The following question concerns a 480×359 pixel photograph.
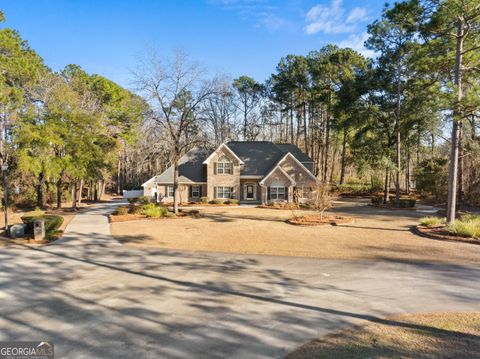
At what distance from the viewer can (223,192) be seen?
36219mm

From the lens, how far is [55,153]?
91.9 ft

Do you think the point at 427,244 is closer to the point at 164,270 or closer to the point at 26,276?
the point at 164,270

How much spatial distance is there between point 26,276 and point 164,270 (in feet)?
14.5

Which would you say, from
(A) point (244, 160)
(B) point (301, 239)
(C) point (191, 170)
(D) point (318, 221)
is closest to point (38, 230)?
(B) point (301, 239)

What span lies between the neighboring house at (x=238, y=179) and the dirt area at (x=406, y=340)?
28262 millimetres

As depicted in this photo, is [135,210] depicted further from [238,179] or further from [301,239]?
[301,239]

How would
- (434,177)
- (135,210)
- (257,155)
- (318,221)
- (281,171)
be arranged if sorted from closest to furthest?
(318,221)
(135,210)
(434,177)
(281,171)
(257,155)

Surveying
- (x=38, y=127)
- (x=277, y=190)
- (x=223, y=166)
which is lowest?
(x=277, y=190)

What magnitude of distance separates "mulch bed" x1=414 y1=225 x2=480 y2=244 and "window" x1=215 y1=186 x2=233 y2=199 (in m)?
21.4

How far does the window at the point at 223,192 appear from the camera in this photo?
1423 inches

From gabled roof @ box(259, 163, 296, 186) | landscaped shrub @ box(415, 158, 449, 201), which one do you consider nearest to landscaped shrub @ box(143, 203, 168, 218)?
gabled roof @ box(259, 163, 296, 186)

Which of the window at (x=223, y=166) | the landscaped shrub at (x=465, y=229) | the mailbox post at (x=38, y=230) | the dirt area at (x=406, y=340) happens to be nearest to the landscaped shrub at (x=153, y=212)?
the mailbox post at (x=38, y=230)

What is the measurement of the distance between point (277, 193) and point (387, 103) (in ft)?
50.4

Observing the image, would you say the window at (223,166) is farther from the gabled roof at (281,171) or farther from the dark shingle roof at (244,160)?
the gabled roof at (281,171)
